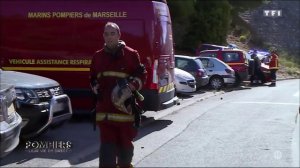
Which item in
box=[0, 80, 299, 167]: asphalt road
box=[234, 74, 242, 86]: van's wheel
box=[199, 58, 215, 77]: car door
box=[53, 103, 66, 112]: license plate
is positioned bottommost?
box=[234, 74, 242, 86]: van's wheel

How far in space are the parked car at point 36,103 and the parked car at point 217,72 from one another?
15398mm

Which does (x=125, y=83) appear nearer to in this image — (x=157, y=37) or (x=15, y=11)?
(x=157, y=37)

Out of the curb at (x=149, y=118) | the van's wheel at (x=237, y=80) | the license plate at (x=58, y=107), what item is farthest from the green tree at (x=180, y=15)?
the license plate at (x=58, y=107)

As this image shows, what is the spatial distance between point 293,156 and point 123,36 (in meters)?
4.42

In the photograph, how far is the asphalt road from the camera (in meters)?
7.71

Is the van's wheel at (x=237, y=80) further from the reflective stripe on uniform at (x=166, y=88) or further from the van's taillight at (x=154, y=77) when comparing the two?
the van's taillight at (x=154, y=77)

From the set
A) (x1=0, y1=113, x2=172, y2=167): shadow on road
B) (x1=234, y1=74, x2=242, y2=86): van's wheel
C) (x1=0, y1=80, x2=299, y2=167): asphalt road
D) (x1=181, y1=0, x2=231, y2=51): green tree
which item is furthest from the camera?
(x1=181, y1=0, x2=231, y2=51): green tree

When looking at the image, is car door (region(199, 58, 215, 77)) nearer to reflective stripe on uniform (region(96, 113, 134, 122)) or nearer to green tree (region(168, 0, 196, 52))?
green tree (region(168, 0, 196, 52))

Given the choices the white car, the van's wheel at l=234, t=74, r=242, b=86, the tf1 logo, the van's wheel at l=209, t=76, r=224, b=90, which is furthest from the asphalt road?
the tf1 logo

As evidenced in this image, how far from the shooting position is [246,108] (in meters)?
15.6

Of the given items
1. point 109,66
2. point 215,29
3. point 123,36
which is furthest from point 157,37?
point 215,29

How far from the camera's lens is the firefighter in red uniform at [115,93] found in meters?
5.93

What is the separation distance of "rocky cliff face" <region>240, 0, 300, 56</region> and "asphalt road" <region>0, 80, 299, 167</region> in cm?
4282

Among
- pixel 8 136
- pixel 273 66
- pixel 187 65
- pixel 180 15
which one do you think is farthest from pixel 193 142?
pixel 180 15
